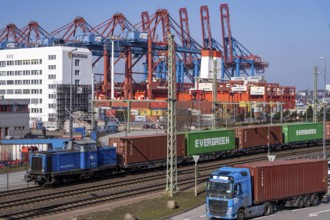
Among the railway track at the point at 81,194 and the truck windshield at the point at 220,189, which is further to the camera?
the railway track at the point at 81,194

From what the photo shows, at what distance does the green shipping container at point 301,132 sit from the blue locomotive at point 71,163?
25.2 meters

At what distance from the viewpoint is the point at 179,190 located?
2905 cm

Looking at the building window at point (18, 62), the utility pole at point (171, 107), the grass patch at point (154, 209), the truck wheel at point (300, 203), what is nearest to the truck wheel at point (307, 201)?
the truck wheel at point (300, 203)

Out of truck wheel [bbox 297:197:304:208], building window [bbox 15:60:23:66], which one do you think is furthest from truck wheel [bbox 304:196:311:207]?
building window [bbox 15:60:23:66]

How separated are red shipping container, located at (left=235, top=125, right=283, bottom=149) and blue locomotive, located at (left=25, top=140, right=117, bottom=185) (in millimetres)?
16839

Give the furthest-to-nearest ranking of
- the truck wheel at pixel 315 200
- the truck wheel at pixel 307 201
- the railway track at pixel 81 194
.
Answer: the truck wheel at pixel 315 200 < the truck wheel at pixel 307 201 < the railway track at pixel 81 194

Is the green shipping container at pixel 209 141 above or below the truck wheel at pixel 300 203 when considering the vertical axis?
above

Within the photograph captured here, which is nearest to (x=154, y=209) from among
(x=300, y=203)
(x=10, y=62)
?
(x=300, y=203)

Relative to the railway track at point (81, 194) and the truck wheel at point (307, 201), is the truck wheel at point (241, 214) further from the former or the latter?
the railway track at point (81, 194)

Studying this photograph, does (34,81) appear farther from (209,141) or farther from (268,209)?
(268,209)

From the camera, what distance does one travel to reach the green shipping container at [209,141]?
40719 millimetres

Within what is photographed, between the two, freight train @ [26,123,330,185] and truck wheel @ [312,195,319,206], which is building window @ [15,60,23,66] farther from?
truck wheel @ [312,195,319,206]

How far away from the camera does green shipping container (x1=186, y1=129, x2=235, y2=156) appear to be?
40719mm

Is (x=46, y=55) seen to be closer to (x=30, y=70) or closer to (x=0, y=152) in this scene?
(x=30, y=70)
